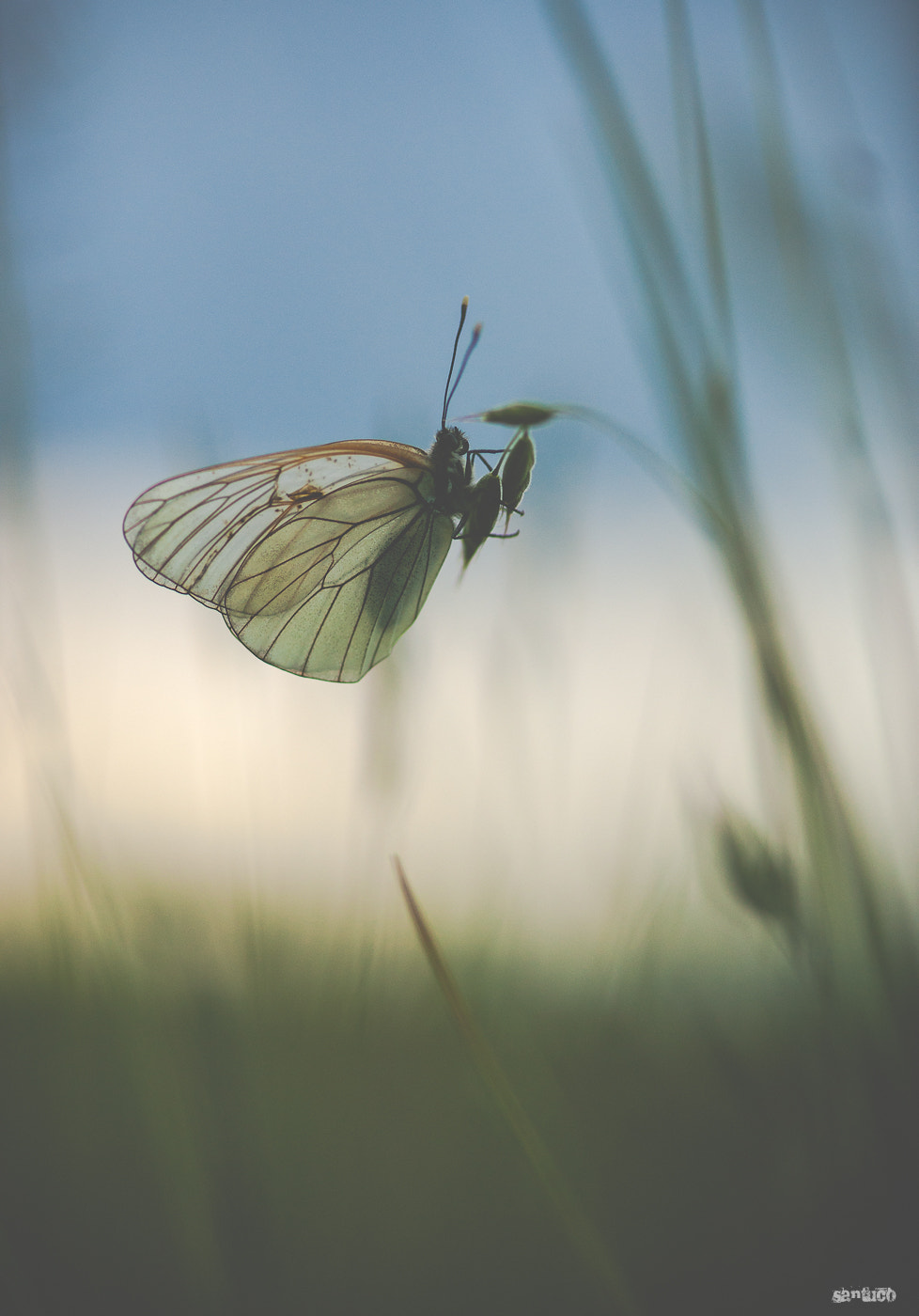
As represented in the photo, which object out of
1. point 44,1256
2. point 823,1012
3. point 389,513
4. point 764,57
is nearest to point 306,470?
point 389,513

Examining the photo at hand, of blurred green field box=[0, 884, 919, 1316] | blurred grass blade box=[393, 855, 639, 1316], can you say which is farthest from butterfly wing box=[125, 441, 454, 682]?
blurred grass blade box=[393, 855, 639, 1316]

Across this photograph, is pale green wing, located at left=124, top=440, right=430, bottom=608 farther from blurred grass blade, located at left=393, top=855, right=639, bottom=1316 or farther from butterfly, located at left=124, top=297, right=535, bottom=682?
blurred grass blade, located at left=393, top=855, right=639, bottom=1316

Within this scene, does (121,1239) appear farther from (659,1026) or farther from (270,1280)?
(659,1026)

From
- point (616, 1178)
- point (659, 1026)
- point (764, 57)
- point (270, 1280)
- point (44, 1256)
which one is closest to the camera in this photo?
point (764, 57)

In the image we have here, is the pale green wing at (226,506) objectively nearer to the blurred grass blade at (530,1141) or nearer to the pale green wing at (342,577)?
the pale green wing at (342,577)

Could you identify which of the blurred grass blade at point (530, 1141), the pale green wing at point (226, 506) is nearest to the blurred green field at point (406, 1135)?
the blurred grass blade at point (530, 1141)

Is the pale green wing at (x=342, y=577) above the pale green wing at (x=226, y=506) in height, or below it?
below
